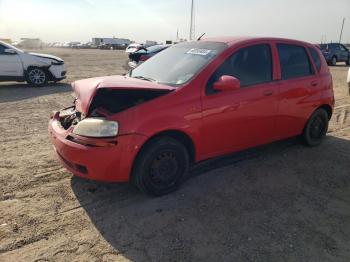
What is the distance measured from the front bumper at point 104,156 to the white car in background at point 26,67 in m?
8.79

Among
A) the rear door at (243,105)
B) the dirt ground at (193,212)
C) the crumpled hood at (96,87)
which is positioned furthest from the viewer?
the rear door at (243,105)

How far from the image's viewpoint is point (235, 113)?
4.43 metres

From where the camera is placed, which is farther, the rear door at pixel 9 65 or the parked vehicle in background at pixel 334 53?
the parked vehicle in background at pixel 334 53

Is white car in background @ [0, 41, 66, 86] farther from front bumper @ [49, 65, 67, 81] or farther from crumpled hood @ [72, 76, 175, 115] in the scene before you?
crumpled hood @ [72, 76, 175, 115]

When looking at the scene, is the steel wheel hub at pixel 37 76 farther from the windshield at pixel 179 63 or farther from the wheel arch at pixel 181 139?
the wheel arch at pixel 181 139

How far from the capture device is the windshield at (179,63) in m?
4.26

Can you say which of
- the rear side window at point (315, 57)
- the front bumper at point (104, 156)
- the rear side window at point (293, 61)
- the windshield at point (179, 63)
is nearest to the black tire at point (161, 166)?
the front bumper at point (104, 156)

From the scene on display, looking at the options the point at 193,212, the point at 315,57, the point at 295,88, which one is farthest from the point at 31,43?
the point at 193,212

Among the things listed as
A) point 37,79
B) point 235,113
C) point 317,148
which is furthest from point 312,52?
point 37,79

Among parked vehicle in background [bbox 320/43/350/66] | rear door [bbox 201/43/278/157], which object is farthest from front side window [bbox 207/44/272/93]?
parked vehicle in background [bbox 320/43/350/66]

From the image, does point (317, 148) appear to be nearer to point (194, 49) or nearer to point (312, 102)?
point (312, 102)

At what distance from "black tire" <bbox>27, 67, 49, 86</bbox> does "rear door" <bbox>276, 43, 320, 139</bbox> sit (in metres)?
9.18

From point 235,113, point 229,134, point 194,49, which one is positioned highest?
point 194,49

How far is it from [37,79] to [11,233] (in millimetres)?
9422
